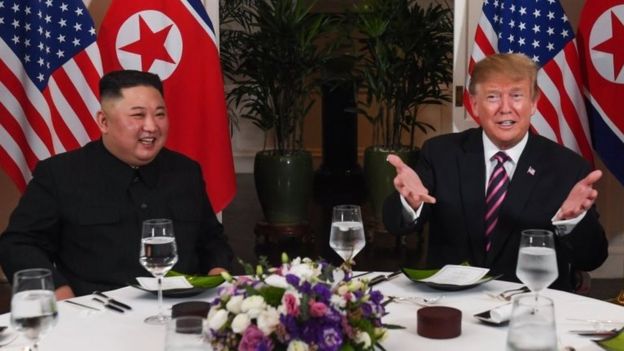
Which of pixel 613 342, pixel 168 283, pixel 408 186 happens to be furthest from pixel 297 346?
pixel 408 186

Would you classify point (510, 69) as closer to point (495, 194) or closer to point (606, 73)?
point (495, 194)

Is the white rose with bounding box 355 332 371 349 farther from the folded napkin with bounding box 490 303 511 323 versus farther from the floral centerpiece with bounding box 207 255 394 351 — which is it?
the folded napkin with bounding box 490 303 511 323

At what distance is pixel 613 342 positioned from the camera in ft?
5.73

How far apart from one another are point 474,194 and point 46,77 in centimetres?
219

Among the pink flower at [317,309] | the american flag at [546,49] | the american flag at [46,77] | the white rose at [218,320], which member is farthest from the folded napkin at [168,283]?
the american flag at [546,49]

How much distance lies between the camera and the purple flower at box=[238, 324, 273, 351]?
57.7 inches

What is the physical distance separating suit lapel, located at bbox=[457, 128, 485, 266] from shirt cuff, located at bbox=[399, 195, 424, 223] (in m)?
0.18

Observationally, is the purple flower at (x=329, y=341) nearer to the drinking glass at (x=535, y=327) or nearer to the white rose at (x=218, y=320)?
the white rose at (x=218, y=320)

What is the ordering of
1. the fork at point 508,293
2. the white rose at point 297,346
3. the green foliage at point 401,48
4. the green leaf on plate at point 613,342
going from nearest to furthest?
1. the white rose at point 297,346
2. the green leaf on plate at point 613,342
3. the fork at point 508,293
4. the green foliage at point 401,48

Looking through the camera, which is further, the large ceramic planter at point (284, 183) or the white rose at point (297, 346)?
the large ceramic planter at point (284, 183)

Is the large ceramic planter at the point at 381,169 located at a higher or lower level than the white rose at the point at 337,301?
higher

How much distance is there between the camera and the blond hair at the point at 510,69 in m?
2.80

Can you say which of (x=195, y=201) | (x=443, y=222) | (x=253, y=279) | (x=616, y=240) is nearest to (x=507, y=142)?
(x=443, y=222)

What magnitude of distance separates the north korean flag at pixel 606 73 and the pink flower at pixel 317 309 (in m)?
3.19
